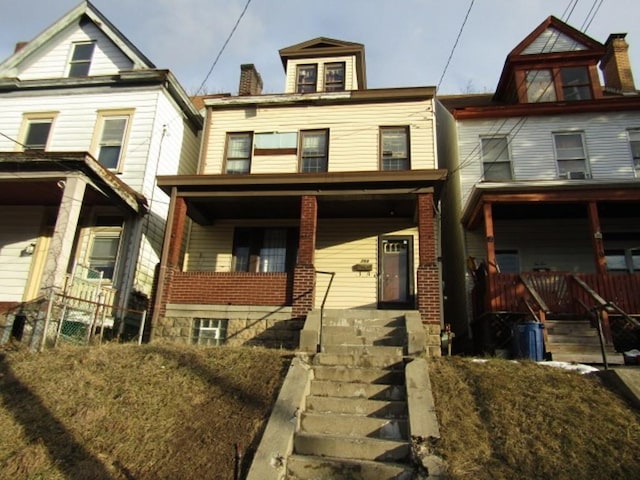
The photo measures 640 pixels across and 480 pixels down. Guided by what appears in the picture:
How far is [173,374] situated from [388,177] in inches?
251

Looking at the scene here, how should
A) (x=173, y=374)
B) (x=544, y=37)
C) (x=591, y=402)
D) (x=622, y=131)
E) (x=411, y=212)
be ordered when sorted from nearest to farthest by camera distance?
(x=591, y=402) → (x=173, y=374) → (x=411, y=212) → (x=622, y=131) → (x=544, y=37)

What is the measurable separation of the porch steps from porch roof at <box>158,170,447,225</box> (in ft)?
13.7

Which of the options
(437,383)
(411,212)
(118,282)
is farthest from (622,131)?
(118,282)

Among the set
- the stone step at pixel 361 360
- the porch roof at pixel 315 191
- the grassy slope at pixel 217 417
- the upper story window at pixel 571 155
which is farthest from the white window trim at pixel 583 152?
the stone step at pixel 361 360

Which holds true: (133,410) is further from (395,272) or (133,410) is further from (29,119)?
(29,119)

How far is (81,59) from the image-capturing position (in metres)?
15.0

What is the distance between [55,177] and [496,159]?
11.6m

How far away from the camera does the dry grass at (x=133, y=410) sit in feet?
16.7

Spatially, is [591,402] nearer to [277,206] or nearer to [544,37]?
[277,206]


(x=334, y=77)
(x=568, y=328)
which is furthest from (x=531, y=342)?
(x=334, y=77)

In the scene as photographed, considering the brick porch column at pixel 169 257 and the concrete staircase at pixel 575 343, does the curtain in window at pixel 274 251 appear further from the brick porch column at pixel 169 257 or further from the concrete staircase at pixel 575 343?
the concrete staircase at pixel 575 343

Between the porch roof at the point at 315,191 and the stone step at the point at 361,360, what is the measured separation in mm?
4968

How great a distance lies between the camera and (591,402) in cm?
602

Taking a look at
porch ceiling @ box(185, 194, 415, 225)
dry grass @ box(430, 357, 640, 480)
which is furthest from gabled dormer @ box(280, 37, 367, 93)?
dry grass @ box(430, 357, 640, 480)
